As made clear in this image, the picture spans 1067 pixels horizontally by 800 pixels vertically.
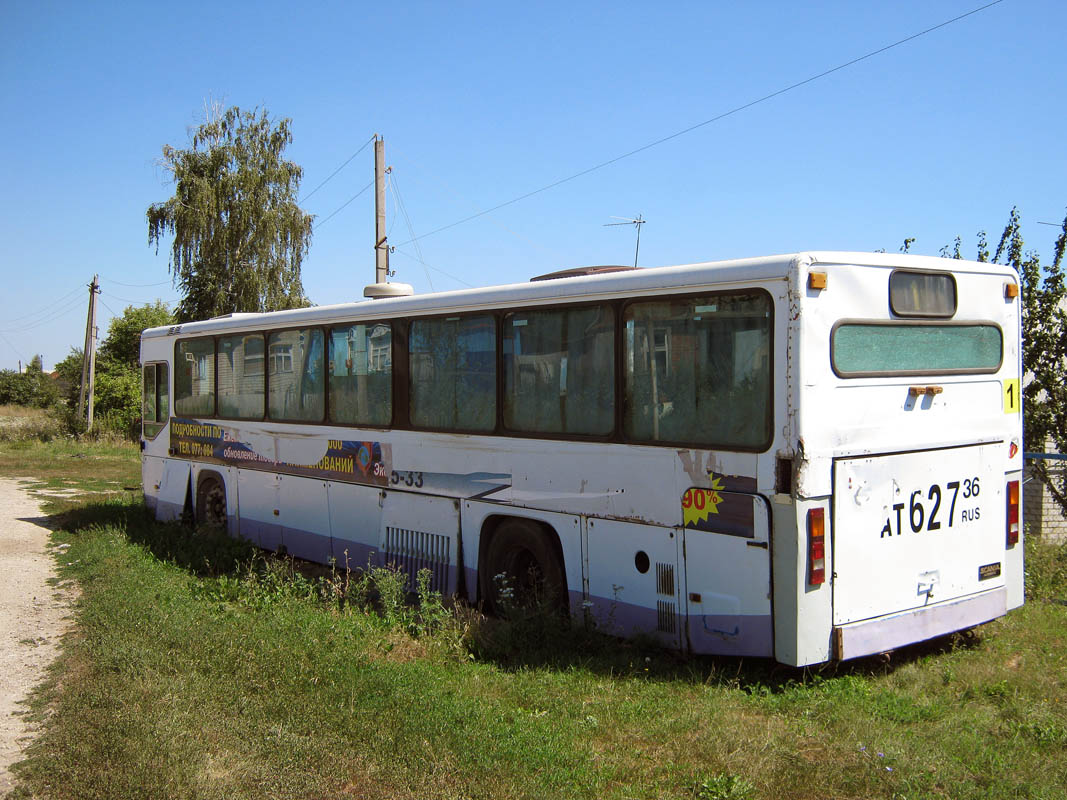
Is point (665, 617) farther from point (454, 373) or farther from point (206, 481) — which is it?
point (206, 481)

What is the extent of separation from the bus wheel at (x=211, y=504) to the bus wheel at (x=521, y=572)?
5562 millimetres

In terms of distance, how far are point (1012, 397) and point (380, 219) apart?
17693 millimetres

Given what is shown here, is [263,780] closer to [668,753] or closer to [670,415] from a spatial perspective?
[668,753]

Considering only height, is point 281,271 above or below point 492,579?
above

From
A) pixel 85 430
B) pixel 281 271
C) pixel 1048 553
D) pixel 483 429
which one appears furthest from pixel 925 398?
pixel 85 430

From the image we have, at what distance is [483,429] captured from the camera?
7.83 meters

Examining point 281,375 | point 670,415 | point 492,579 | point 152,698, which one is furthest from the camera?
point 281,375

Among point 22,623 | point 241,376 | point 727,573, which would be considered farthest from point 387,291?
point 727,573

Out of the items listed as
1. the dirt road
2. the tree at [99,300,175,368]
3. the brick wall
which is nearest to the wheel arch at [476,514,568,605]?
the dirt road

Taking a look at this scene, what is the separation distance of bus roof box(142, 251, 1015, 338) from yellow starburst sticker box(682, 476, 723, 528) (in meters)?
1.35

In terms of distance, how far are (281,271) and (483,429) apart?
91.0ft

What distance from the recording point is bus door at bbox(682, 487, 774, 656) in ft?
18.5

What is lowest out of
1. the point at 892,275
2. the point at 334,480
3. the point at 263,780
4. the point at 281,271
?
the point at 263,780

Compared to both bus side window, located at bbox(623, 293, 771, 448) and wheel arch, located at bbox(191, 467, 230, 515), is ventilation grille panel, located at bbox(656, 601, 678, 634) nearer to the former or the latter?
bus side window, located at bbox(623, 293, 771, 448)
